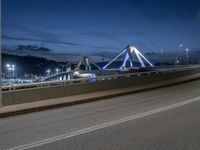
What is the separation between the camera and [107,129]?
35.0 feet

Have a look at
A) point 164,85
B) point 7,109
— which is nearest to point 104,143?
point 7,109

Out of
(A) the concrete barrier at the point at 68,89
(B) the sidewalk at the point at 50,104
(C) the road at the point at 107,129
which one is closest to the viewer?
(C) the road at the point at 107,129

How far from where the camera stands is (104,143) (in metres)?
8.77

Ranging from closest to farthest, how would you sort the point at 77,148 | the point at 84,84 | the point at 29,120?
the point at 77,148 → the point at 29,120 → the point at 84,84

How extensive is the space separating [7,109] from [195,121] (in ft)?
23.2

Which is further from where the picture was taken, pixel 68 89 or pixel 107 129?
pixel 68 89

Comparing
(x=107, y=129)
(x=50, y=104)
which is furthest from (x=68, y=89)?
(x=107, y=129)

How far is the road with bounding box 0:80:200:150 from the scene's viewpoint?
8.66 meters

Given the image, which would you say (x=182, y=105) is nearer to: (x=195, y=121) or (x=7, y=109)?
(x=195, y=121)

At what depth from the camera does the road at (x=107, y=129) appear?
8664 millimetres

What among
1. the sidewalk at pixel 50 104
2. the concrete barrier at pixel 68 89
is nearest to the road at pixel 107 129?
the sidewalk at pixel 50 104

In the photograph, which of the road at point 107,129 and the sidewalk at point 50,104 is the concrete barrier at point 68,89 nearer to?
the sidewalk at point 50,104

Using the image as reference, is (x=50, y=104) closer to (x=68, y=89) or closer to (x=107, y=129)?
(x=68, y=89)

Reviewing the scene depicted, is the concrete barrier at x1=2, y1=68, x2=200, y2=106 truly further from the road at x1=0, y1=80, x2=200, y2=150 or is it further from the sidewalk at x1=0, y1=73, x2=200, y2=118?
the road at x1=0, y1=80, x2=200, y2=150
